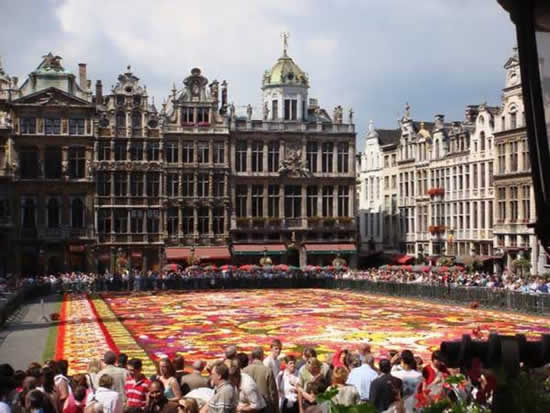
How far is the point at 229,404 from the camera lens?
812 cm

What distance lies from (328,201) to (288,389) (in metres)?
50.6

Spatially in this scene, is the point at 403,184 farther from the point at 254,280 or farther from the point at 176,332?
the point at 176,332

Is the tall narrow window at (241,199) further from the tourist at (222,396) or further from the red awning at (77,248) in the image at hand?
the tourist at (222,396)

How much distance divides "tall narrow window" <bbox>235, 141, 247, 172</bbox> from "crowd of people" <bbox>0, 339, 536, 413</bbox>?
4865cm

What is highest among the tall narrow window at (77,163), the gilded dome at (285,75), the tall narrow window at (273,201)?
the gilded dome at (285,75)

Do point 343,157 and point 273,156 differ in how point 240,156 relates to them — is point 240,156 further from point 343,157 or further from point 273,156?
point 343,157

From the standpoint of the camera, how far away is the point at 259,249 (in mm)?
58094

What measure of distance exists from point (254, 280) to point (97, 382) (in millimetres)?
37075

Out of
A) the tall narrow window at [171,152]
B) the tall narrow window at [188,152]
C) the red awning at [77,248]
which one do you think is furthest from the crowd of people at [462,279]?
the red awning at [77,248]

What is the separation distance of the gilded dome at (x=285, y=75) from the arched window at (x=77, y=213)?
15940mm

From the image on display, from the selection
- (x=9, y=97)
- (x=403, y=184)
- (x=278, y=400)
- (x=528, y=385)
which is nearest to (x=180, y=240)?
(x=9, y=97)

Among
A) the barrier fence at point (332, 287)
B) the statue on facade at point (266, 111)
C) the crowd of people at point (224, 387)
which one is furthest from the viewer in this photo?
the statue on facade at point (266, 111)

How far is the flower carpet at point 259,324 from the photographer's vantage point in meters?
21.8

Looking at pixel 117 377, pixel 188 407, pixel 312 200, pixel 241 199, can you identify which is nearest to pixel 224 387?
pixel 188 407
